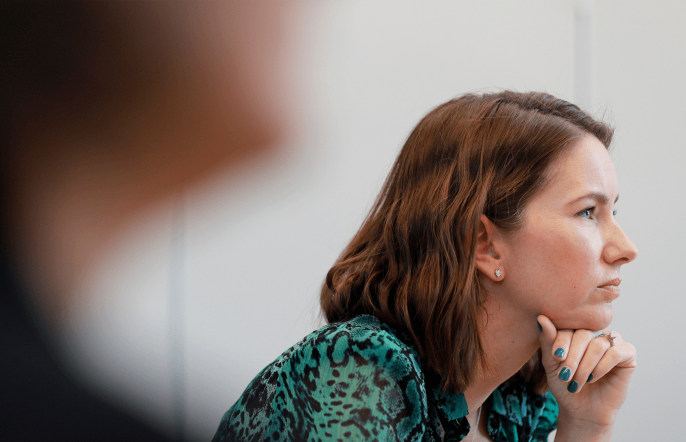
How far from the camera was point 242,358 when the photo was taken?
761mm

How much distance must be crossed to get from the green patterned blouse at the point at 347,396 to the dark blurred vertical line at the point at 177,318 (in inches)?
6.9

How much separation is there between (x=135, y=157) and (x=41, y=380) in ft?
0.72

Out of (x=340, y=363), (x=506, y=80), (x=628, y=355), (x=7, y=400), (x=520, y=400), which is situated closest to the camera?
(x=7, y=400)

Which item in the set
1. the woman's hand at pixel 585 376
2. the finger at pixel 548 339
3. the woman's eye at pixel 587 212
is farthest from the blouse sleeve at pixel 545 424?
the woman's eye at pixel 587 212

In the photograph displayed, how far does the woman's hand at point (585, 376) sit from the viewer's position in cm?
80

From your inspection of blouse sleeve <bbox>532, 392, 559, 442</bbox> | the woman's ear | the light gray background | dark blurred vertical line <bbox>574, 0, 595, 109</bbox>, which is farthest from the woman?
dark blurred vertical line <bbox>574, 0, 595, 109</bbox>

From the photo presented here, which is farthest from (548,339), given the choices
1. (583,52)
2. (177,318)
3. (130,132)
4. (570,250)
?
(583,52)

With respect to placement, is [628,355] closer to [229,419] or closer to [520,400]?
[520,400]

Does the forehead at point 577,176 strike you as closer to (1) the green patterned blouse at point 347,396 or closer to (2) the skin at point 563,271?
(2) the skin at point 563,271

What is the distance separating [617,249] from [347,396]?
49 cm

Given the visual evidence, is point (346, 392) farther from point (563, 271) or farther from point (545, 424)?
point (545, 424)

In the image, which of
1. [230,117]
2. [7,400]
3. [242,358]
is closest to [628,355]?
[242,358]

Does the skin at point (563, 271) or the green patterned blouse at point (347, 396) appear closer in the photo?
the green patterned blouse at point (347, 396)

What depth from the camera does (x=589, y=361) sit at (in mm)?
814
